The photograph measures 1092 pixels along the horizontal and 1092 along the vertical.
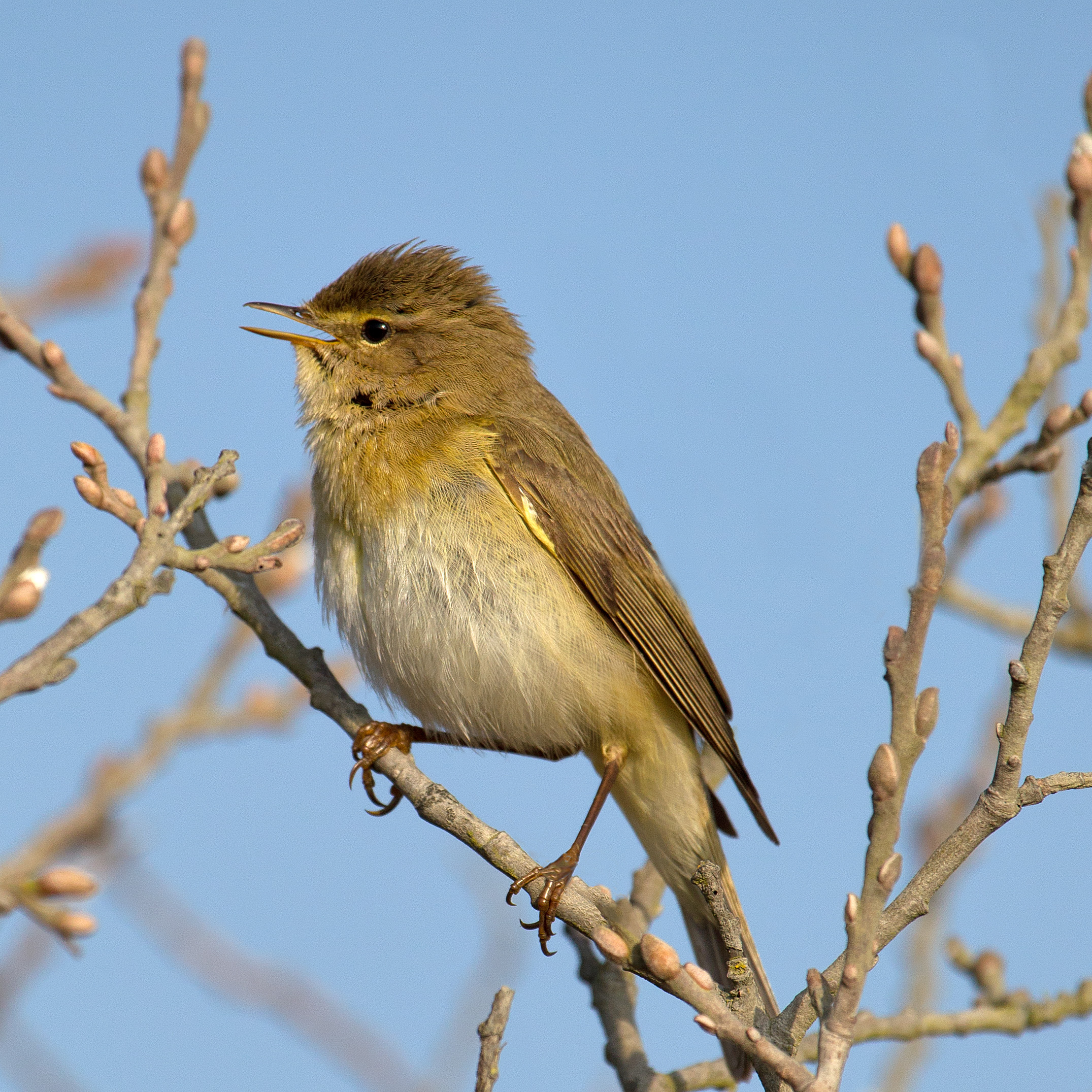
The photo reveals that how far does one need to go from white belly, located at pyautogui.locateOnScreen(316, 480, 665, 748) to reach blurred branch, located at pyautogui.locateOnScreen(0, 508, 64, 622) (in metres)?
1.89

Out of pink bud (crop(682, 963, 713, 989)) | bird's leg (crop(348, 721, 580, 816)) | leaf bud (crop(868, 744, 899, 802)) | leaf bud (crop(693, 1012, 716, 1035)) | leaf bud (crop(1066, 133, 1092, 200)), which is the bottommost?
leaf bud (crop(693, 1012, 716, 1035))

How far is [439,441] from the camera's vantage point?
450 cm

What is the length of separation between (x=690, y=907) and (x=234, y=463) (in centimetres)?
280

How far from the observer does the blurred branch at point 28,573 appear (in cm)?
233

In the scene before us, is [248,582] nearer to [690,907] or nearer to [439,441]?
[439,441]

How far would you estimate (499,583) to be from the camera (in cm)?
421

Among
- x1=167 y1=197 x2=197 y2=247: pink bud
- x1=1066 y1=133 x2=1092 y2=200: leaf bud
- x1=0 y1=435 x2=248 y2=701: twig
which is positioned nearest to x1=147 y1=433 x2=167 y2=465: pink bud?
x1=0 y1=435 x2=248 y2=701: twig

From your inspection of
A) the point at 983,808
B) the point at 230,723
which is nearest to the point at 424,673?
the point at 230,723

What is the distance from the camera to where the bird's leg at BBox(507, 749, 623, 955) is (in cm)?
384

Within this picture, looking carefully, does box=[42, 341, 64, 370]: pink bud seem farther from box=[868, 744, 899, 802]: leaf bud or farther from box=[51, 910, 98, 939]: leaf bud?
box=[868, 744, 899, 802]: leaf bud

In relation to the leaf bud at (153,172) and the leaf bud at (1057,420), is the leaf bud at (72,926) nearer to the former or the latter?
the leaf bud at (153,172)

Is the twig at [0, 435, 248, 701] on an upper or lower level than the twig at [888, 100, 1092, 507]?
lower

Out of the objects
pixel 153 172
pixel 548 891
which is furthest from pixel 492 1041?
pixel 153 172

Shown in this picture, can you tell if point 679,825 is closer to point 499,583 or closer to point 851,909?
point 499,583
